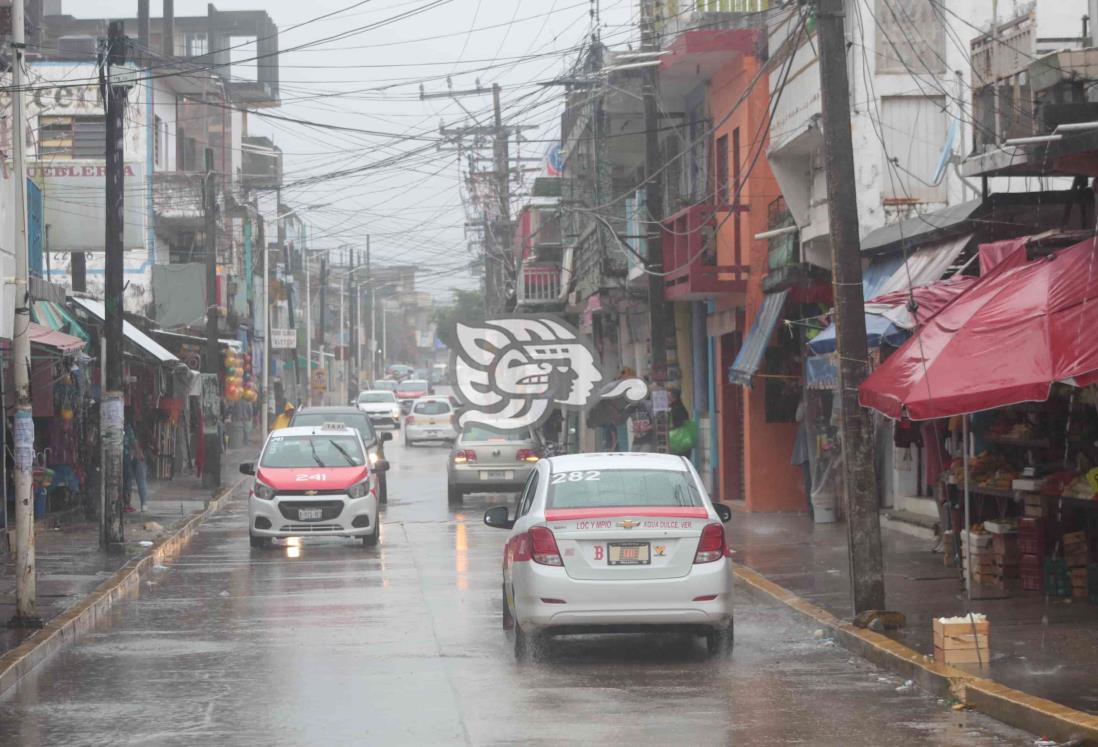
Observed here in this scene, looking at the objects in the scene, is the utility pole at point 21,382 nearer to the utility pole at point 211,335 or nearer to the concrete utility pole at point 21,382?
the concrete utility pole at point 21,382

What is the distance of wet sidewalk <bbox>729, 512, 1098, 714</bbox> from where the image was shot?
35.8ft

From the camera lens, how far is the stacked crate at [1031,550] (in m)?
15.5

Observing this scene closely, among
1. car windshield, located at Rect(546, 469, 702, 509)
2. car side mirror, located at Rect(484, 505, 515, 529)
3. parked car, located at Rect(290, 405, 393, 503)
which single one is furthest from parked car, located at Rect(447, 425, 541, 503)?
car windshield, located at Rect(546, 469, 702, 509)

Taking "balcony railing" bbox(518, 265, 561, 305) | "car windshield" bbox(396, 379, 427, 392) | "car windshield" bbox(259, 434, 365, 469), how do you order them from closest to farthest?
1. "car windshield" bbox(259, 434, 365, 469)
2. "balcony railing" bbox(518, 265, 561, 305)
3. "car windshield" bbox(396, 379, 427, 392)

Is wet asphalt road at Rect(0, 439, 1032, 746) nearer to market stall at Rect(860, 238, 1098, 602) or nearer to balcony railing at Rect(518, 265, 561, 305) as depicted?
market stall at Rect(860, 238, 1098, 602)

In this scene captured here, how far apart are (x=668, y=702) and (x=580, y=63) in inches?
867

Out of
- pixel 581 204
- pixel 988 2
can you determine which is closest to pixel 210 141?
pixel 581 204

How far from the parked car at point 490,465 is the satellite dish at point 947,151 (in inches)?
452

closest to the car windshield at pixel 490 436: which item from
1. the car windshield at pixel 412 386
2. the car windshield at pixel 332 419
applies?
the car windshield at pixel 332 419

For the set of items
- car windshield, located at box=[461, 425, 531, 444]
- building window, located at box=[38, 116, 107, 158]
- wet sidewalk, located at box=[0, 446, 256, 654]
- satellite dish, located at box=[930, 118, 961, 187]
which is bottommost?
wet sidewalk, located at box=[0, 446, 256, 654]

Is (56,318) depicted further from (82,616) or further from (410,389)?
(410,389)

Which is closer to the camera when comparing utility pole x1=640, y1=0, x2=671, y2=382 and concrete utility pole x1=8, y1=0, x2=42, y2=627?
concrete utility pole x1=8, y1=0, x2=42, y2=627

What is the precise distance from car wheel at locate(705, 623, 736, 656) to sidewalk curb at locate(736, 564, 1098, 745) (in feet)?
3.52

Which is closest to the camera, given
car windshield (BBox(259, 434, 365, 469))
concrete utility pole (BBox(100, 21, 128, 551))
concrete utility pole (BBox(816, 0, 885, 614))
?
concrete utility pole (BBox(816, 0, 885, 614))
